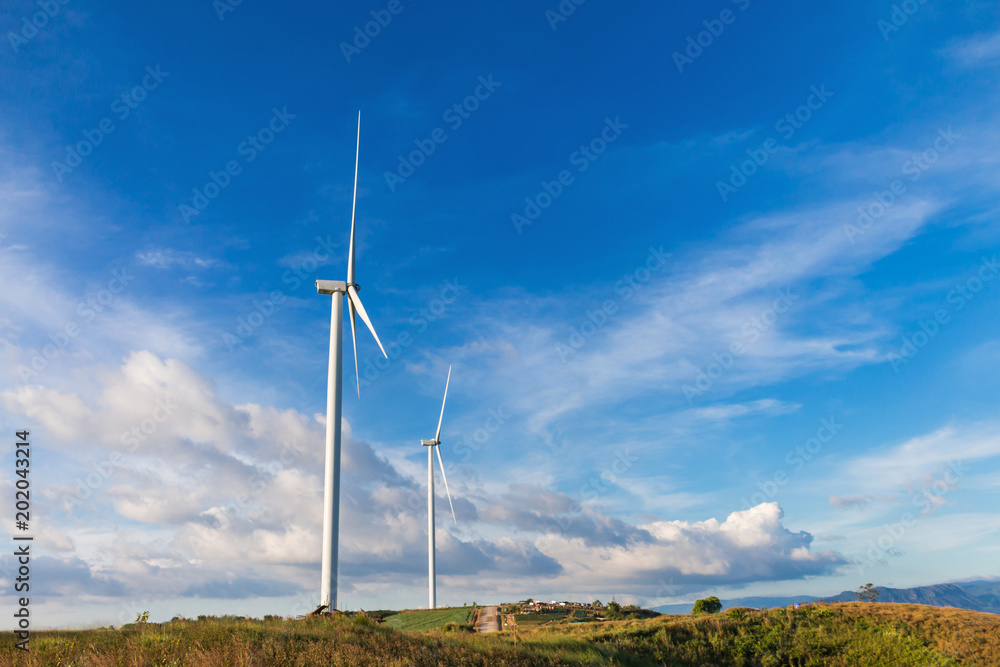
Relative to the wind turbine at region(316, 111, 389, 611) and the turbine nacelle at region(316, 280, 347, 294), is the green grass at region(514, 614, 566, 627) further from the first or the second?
the turbine nacelle at region(316, 280, 347, 294)

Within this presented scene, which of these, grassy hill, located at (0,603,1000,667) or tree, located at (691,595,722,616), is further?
tree, located at (691,595,722,616)

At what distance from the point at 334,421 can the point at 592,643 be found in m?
24.9

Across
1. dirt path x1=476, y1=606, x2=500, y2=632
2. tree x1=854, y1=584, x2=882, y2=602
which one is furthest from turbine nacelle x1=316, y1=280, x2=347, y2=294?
tree x1=854, y1=584, x2=882, y2=602

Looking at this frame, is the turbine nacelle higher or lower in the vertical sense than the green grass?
higher

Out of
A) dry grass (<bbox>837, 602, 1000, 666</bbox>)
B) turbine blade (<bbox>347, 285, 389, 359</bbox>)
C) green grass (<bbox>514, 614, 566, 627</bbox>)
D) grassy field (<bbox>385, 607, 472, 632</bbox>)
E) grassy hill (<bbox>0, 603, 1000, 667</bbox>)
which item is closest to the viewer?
grassy hill (<bbox>0, 603, 1000, 667</bbox>)

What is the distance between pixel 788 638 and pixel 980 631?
558 inches

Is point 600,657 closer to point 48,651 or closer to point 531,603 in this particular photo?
point 48,651

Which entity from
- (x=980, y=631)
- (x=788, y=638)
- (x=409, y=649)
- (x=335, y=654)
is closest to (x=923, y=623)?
(x=980, y=631)

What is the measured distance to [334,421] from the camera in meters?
49.2

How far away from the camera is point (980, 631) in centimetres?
4459

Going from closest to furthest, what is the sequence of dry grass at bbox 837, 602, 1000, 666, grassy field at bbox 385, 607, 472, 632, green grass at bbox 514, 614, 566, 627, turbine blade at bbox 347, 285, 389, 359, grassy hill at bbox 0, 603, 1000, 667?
→ 1. grassy hill at bbox 0, 603, 1000, 667
2. dry grass at bbox 837, 602, 1000, 666
3. turbine blade at bbox 347, 285, 389, 359
4. green grass at bbox 514, 614, 566, 627
5. grassy field at bbox 385, 607, 472, 632

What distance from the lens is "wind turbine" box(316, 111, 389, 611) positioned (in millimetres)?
44906

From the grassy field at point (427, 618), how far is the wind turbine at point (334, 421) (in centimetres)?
2616

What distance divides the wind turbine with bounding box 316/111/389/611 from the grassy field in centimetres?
2616
